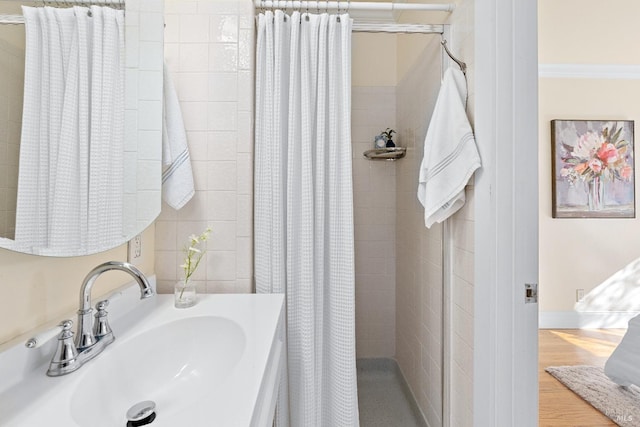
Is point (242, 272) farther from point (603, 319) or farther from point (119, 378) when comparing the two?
point (603, 319)

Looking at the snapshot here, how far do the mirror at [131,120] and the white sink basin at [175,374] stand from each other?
0.91ft

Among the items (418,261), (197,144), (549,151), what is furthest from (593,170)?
(197,144)

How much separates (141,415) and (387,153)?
194 cm

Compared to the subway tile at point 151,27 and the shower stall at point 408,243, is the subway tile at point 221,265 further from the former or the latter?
the shower stall at point 408,243

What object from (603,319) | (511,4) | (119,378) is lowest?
(603,319)

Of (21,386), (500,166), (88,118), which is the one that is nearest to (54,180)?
(88,118)

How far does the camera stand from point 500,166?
1121mm

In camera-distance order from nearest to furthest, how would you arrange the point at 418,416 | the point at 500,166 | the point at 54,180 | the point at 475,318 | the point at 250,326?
1. the point at 54,180
2. the point at 250,326
3. the point at 500,166
4. the point at 475,318
5. the point at 418,416

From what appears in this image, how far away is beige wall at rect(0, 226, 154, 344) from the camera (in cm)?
70

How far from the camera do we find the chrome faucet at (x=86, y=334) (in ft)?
2.34

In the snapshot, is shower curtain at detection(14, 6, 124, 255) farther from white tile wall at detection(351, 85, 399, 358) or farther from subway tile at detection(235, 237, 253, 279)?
white tile wall at detection(351, 85, 399, 358)

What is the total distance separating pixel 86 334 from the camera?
2.58ft

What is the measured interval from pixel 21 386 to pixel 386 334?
2.22 metres

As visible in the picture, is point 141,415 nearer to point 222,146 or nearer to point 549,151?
point 222,146
